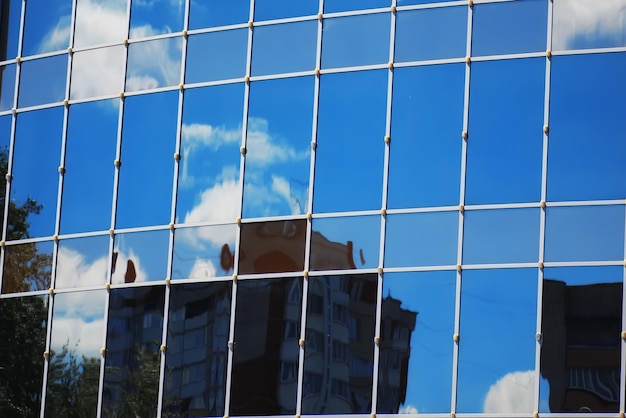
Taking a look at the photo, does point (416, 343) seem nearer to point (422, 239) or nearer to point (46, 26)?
point (422, 239)

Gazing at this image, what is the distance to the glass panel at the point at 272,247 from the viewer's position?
1264 cm

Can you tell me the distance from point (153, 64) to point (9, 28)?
2.02m

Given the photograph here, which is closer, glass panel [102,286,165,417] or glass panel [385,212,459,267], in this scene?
glass panel [385,212,459,267]

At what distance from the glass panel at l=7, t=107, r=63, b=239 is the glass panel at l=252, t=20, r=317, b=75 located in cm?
239

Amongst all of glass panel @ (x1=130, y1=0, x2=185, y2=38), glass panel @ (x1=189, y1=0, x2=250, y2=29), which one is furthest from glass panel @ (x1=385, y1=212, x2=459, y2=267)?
glass panel @ (x1=130, y1=0, x2=185, y2=38)

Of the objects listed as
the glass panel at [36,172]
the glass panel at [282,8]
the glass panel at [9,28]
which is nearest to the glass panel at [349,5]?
the glass panel at [282,8]

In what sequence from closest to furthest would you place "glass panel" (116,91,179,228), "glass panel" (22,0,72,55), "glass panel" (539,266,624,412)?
"glass panel" (539,266,624,412) → "glass panel" (116,91,179,228) → "glass panel" (22,0,72,55)

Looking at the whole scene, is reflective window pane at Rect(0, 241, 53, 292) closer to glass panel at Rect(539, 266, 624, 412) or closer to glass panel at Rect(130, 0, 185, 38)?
glass panel at Rect(130, 0, 185, 38)

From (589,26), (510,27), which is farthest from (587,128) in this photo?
(510,27)

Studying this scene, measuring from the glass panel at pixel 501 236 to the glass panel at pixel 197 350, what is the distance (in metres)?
2.51

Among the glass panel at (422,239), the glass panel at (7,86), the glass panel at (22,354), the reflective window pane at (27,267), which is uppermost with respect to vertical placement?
the glass panel at (7,86)

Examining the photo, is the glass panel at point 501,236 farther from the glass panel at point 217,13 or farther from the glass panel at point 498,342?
the glass panel at point 217,13

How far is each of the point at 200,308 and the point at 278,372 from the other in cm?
107

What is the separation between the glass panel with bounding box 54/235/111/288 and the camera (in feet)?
43.8
